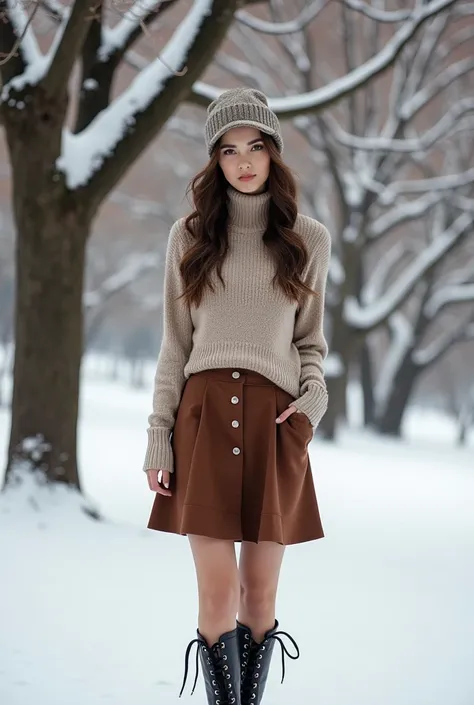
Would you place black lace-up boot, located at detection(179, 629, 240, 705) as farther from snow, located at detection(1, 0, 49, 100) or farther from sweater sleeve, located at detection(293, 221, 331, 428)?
snow, located at detection(1, 0, 49, 100)

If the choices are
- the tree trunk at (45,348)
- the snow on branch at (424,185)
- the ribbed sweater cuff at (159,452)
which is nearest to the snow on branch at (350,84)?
the tree trunk at (45,348)

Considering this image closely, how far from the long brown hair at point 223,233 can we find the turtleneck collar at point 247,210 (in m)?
0.02

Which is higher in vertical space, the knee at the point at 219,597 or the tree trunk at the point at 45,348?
the tree trunk at the point at 45,348

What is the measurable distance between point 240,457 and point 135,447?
7.94m

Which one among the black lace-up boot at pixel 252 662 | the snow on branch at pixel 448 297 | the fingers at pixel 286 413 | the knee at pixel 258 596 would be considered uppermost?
the snow on branch at pixel 448 297

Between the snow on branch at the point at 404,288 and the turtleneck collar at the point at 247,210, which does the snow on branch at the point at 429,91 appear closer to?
the snow on branch at the point at 404,288

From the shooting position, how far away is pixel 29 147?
5332mm

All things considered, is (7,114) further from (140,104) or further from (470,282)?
(470,282)

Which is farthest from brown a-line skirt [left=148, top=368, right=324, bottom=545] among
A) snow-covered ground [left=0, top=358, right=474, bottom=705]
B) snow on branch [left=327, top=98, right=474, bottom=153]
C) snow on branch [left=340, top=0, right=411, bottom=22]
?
snow on branch [left=327, top=98, right=474, bottom=153]

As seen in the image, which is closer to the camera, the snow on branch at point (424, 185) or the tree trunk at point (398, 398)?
the snow on branch at point (424, 185)

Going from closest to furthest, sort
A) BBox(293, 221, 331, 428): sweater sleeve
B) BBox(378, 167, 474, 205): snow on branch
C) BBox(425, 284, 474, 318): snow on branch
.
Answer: BBox(293, 221, 331, 428): sweater sleeve < BBox(378, 167, 474, 205): snow on branch < BBox(425, 284, 474, 318): snow on branch

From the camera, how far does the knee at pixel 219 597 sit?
2.50m

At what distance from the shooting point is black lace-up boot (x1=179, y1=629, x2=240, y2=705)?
8.21 feet

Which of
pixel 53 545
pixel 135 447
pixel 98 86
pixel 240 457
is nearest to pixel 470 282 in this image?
pixel 135 447
